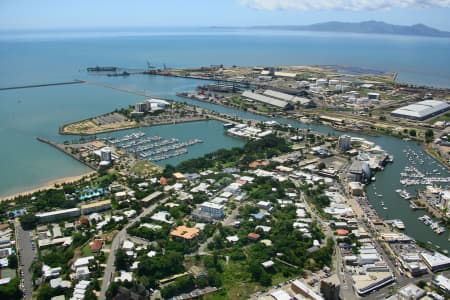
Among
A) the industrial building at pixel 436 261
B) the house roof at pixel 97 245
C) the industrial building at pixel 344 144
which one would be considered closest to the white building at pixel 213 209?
the house roof at pixel 97 245

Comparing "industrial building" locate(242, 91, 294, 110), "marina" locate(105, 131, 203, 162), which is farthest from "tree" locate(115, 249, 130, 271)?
"industrial building" locate(242, 91, 294, 110)

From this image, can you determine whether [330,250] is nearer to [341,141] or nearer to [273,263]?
[273,263]

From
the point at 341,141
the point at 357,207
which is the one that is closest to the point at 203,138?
the point at 341,141

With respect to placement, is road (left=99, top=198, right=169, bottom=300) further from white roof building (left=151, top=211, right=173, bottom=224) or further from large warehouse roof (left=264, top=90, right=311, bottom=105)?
large warehouse roof (left=264, top=90, right=311, bottom=105)

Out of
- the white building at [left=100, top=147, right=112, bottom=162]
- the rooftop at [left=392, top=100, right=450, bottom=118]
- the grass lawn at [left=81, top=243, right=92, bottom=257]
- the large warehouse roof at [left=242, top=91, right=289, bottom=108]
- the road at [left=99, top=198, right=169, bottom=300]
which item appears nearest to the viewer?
the road at [left=99, top=198, right=169, bottom=300]

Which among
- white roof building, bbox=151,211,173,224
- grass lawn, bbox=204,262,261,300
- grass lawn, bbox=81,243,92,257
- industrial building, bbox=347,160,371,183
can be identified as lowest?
grass lawn, bbox=81,243,92,257

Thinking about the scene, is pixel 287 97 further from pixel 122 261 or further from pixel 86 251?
pixel 122 261

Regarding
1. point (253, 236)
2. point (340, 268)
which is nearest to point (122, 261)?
point (253, 236)
